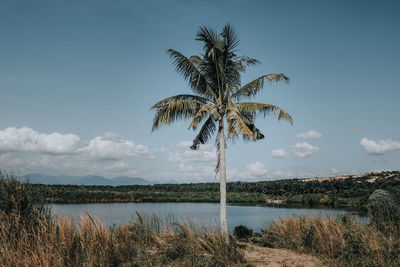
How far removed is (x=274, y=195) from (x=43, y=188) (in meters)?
63.6

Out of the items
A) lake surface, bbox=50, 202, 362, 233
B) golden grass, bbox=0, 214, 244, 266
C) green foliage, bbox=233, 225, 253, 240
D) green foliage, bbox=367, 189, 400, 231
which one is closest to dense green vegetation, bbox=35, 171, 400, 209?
lake surface, bbox=50, 202, 362, 233

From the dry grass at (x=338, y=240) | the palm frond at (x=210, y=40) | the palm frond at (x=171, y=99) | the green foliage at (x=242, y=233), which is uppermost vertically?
the palm frond at (x=210, y=40)

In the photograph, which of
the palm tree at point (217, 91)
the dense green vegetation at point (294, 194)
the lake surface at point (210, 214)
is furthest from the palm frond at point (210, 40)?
the dense green vegetation at point (294, 194)

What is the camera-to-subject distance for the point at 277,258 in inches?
412

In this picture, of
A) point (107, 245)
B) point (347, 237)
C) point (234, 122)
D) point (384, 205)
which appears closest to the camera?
point (107, 245)

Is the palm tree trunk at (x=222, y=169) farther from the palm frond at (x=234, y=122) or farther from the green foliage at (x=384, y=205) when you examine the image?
the green foliage at (x=384, y=205)

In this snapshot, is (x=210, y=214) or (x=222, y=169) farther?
(x=210, y=214)

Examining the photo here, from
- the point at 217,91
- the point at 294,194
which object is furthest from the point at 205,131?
the point at 294,194

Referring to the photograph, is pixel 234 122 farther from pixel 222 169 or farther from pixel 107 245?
pixel 107 245

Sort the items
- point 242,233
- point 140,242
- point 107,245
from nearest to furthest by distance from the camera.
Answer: point 107,245 → point 140,242 → point 242,233

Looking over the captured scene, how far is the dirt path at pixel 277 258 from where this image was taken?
9.49 metres

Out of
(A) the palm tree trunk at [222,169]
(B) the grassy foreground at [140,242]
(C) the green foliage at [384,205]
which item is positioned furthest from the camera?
(A) the palm tree trunk at [222,169]

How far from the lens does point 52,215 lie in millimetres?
9320

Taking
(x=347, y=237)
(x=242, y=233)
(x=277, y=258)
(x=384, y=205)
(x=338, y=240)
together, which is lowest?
(x=242, y=233)
